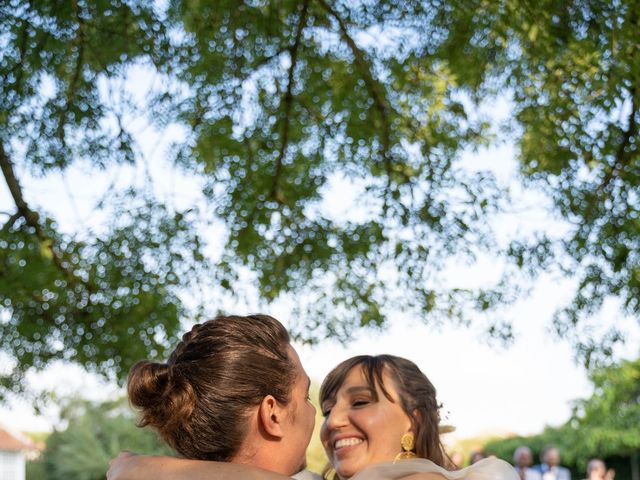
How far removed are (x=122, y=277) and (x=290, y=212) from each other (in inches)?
67.3

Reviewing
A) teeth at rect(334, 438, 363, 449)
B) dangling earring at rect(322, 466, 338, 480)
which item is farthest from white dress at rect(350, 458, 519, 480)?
dangling earring at rect(322, 466, 338, 480)

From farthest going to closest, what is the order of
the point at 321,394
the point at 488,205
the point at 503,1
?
the point at 488,205 → the point at 503,1 → the point at 321,394

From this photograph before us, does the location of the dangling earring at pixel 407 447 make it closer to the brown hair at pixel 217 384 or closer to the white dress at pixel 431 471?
the white dress at pixel 431 471

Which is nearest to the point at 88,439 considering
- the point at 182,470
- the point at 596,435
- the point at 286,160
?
the point at 596,435

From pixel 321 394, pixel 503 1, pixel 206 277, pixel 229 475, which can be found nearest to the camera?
pixel 229 475

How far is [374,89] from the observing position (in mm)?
9391

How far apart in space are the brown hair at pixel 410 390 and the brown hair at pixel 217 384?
4.45 ft

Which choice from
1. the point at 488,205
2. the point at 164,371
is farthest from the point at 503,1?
the point at 164,371

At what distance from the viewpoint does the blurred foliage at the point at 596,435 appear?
29344 millimetres

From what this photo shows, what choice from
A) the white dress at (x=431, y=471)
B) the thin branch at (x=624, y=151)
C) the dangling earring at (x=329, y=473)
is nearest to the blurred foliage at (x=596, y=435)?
the thin branch at (x=624, y=151)

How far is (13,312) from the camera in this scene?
31.0 ft

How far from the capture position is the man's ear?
2.52 metres

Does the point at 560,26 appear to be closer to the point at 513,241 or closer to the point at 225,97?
the point at 513,241

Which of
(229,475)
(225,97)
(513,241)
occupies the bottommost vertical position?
(229,475)
